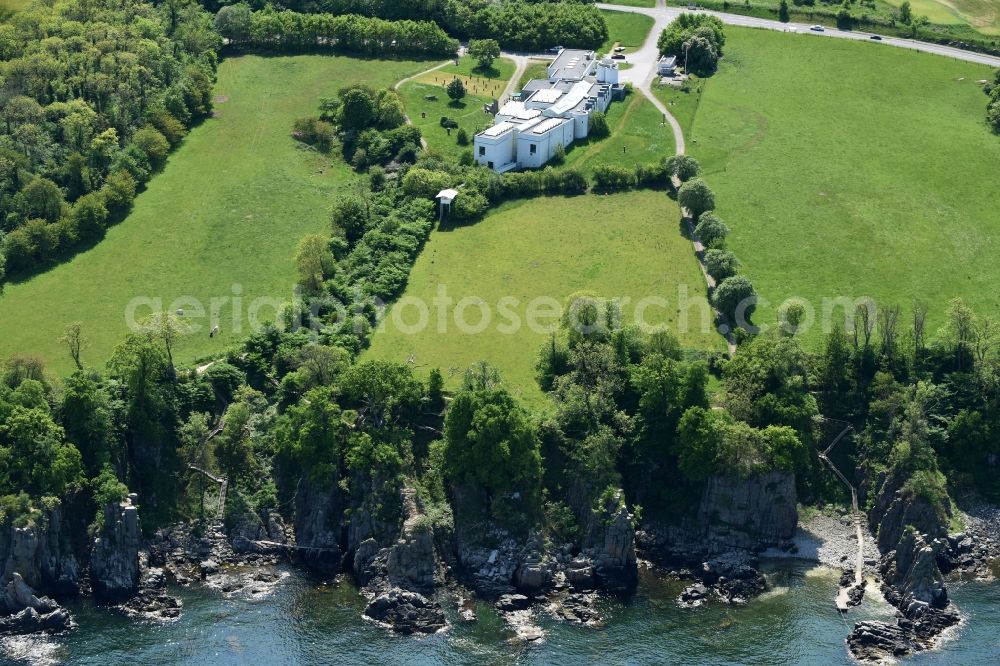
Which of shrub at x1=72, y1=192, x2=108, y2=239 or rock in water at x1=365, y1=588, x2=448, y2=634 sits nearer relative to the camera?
rock in water at x1=365, y1=588, x2=448, y2=634

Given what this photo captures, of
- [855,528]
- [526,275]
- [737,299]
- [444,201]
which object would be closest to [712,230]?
[737,299]

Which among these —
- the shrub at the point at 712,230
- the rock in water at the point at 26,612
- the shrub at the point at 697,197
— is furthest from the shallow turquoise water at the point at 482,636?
the shrub at the point at 697,197

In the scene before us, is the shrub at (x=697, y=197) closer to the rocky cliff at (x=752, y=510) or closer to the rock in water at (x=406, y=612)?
the rocky cliff at (x=752, y=510)

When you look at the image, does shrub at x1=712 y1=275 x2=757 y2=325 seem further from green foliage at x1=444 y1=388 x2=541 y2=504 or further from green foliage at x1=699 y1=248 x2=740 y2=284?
green foliage at x1=444 y1=388 x2=541 y2=504

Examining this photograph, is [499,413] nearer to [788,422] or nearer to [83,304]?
[788,422]

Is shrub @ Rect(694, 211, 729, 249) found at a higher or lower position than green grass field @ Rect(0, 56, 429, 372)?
higher

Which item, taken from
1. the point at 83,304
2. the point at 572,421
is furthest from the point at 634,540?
the point at 83,304

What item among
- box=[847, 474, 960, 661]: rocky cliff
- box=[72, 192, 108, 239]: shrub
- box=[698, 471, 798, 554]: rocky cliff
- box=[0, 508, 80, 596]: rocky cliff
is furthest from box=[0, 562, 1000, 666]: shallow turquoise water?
box=[72, 192, 108, 239]: shrub
